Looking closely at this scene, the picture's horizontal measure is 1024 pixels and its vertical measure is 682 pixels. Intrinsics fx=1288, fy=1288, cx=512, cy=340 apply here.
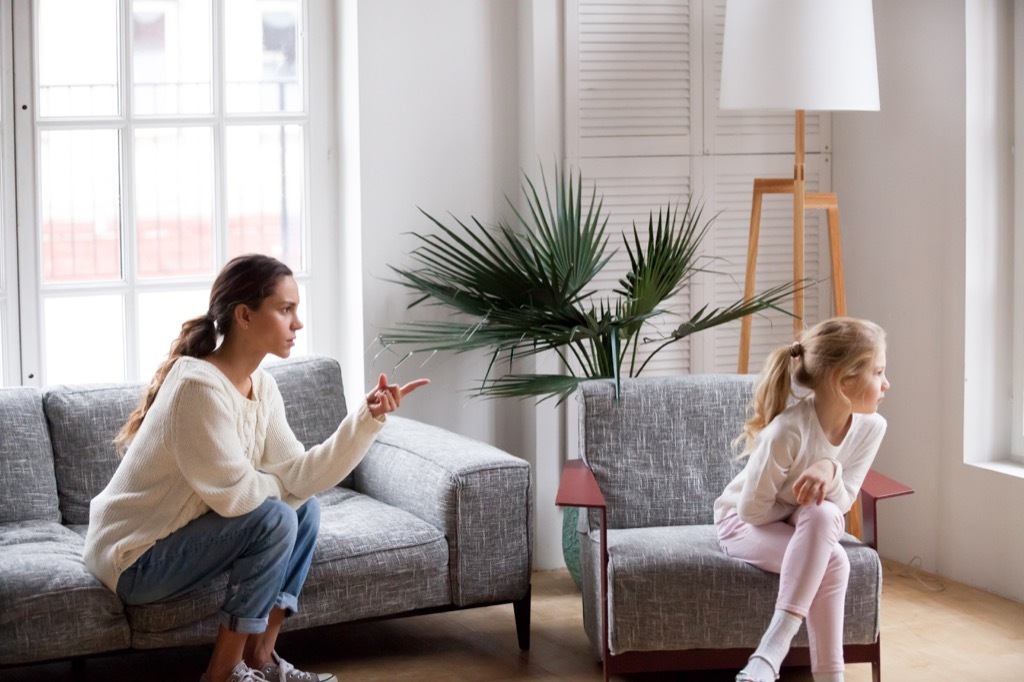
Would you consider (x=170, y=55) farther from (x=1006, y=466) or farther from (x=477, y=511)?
(x=1006, y=466)

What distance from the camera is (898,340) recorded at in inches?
172

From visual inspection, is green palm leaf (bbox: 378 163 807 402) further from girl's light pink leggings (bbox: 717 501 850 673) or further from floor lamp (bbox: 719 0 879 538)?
girl's light pink leggings (bbox: 717 501 850 673)

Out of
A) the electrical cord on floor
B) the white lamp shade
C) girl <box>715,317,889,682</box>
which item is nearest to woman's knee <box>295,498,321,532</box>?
girl <box>715,317,889,682</box>

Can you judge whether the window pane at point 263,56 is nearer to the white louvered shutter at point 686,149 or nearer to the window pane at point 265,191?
the window pane at point 265,191

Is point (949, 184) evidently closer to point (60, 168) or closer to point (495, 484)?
point (495, 484)

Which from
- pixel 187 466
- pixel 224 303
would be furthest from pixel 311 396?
pixel 187 466

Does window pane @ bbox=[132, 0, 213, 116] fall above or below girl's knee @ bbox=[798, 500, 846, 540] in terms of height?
above

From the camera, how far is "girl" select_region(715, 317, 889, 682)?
292 centimetres

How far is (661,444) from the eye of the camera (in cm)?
350

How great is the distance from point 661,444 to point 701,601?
0.54 m

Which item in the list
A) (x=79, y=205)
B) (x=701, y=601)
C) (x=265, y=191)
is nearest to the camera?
(x=701, y=601)

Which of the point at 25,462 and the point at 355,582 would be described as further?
the point at 25,462

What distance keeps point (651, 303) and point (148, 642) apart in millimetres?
1698

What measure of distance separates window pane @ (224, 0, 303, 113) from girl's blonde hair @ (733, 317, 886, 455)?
2009 millimetres
